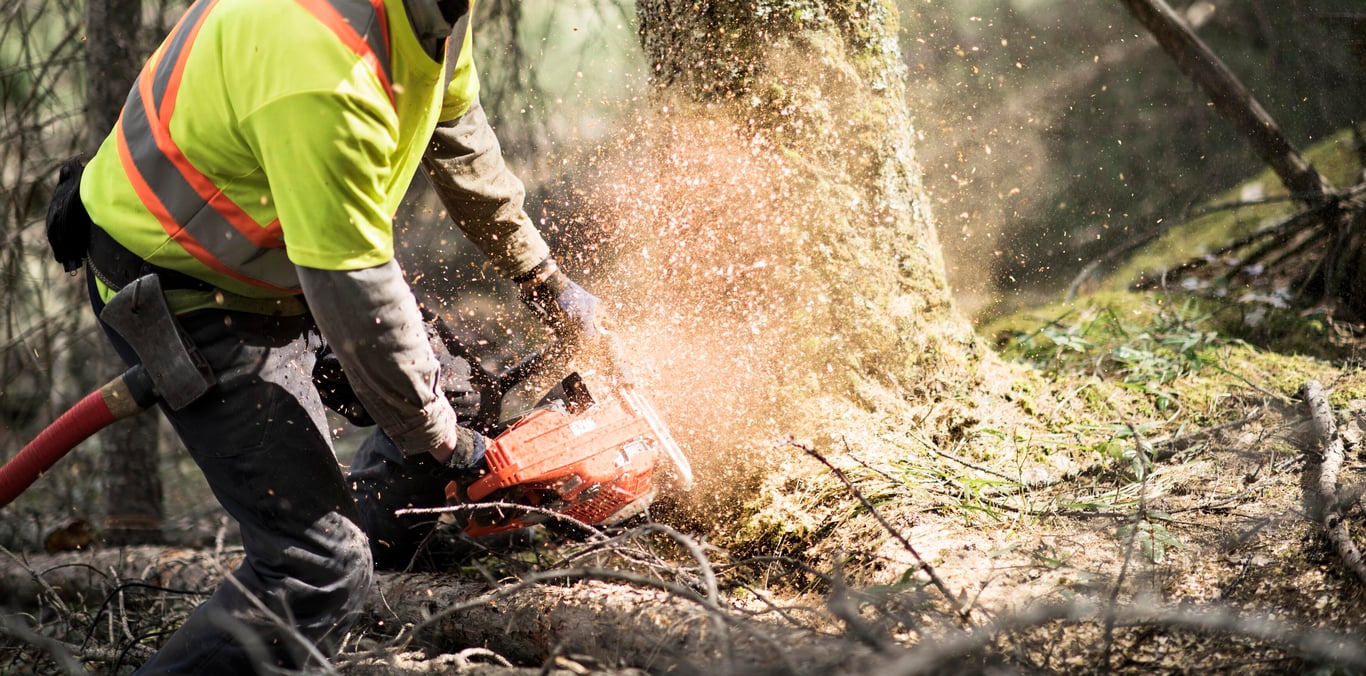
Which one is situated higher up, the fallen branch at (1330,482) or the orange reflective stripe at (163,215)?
the orange reflective stripe at (163,215)

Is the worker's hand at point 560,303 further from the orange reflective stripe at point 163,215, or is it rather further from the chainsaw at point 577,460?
the orange reflective stripe at point 163,215

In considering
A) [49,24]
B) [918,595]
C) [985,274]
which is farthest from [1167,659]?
[49,24]

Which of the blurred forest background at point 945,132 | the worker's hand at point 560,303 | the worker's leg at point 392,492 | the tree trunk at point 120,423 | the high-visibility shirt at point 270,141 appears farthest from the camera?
the blurred forest background at point 945,132

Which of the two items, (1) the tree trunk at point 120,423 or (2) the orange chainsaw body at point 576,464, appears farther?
(1) the tree trunk at point 120,423

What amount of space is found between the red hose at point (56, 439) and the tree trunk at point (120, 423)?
1.97 m

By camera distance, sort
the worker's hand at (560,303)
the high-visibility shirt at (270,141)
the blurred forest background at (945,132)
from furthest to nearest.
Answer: the blurred forest background at (945,132)
the worker's hand at (560,303)
the high-visibility shirt at (270,141)

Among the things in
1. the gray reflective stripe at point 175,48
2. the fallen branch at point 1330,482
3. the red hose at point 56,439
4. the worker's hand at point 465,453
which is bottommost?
the fallen branch at point 1330,482

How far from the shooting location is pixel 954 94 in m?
5.81

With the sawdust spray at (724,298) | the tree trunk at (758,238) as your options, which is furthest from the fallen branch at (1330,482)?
the sawdust spray at (724,298)

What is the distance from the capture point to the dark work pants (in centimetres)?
198

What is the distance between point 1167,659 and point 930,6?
3.96 metres

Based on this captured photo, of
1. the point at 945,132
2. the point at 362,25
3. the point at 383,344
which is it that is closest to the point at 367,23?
the point at 362,25

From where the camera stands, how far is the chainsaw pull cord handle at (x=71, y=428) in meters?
2.02

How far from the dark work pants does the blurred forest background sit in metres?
1.23
